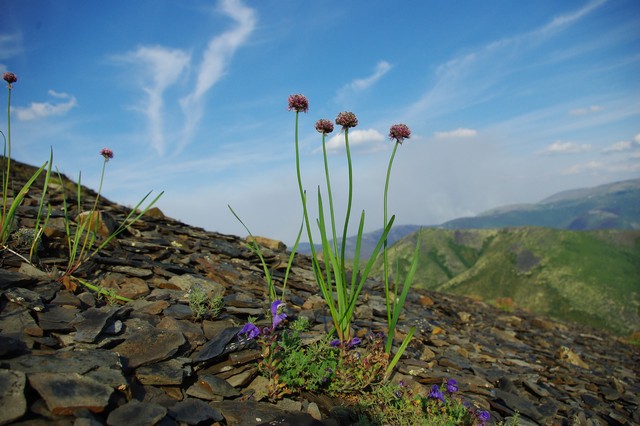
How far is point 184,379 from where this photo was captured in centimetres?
375

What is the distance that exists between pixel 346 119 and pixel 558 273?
451ft

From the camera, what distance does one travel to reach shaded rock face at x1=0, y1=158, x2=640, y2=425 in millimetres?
3092

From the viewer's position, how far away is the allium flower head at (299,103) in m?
4.86

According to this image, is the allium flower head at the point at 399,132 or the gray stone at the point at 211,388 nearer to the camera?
the gray stone at the point at 211,388

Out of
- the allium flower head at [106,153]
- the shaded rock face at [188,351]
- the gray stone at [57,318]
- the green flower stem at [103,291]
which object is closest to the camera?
the shaded rock face at [188,351]

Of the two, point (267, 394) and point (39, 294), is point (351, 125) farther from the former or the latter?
point (39, 294)

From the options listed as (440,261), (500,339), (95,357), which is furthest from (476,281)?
(95,357)

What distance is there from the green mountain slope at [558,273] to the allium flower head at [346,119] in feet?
260

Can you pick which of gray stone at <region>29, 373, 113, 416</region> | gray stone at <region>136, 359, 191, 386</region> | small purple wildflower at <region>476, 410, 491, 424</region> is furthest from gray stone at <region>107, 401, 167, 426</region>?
small purple wildflower at <region>476, 410, 491, 424</region>

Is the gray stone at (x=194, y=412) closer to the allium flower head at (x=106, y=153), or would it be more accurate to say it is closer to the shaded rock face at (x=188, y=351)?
the shaded rock face at (x=188, y=351)

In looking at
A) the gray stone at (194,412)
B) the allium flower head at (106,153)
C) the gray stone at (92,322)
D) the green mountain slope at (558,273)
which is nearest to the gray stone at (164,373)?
the gray stone at (194,412)

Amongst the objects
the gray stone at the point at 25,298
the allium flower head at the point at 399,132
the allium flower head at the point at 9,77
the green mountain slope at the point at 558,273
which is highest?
the allium flower head at the point at 9,77

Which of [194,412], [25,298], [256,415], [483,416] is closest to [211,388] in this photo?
[194,412]

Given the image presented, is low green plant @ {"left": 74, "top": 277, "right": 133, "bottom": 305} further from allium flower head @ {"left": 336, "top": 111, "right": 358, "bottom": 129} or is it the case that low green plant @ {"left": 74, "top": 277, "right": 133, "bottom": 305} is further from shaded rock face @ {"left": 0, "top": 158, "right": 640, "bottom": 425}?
allium flower head @ {"left": 336, "top": 111, "right": 358, "bottom": 129}
